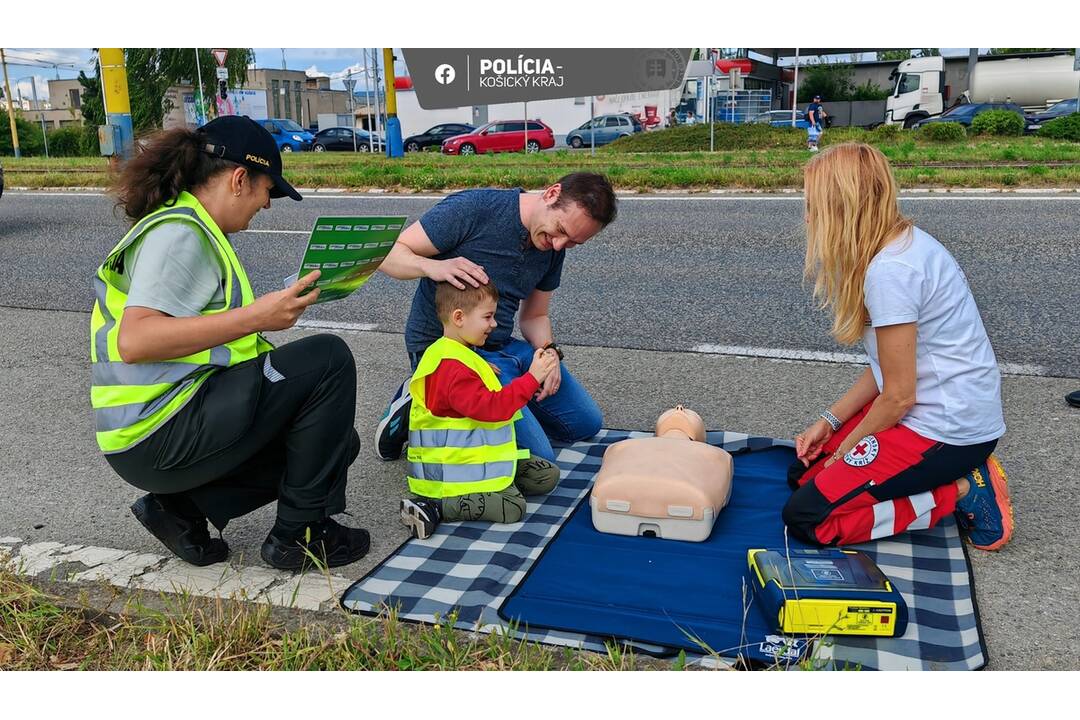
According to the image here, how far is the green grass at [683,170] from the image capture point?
13555 mm

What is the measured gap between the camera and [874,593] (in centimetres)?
271

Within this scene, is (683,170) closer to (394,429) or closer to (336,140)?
(394,429)

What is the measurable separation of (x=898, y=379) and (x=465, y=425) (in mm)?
1569

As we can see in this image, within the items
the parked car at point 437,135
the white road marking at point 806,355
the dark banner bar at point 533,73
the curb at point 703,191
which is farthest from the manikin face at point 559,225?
the parked car at point 437,135

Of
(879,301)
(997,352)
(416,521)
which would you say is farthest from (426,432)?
(997,352)

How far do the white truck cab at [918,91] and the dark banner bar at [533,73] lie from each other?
353 inches

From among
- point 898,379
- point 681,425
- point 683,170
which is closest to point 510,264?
point 681,425

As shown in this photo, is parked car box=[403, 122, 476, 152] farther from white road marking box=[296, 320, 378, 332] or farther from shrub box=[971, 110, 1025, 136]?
white road marking box=[296, 320, 378, 332]

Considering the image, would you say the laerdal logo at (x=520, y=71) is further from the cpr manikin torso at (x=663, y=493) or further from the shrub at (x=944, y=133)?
the cpr manikin torso at (x=663, y=493)

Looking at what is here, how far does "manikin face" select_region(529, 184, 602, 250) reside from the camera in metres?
3.78

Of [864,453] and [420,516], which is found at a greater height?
[864,453]

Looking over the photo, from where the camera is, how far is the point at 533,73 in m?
30.8

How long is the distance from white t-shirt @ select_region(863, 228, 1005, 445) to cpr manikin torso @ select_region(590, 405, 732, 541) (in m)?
0.73

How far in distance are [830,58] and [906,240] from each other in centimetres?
5730
